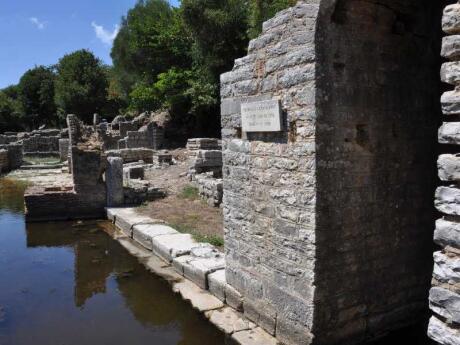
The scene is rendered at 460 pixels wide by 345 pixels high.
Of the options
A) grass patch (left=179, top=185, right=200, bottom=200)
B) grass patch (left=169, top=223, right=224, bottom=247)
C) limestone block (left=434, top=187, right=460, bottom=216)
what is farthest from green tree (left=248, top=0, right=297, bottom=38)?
limestone block (left=434, top=187, right=460, bottom=216)

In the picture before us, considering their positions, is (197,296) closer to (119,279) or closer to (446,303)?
(119,279)

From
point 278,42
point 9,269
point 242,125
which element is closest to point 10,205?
point 9,269

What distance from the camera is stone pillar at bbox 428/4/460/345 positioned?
2.47 meters

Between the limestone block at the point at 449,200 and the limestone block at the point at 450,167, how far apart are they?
0.07 metres

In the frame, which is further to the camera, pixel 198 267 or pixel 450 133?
pixel 198 267

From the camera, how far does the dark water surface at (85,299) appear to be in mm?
4891

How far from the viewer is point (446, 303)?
2.58 meters

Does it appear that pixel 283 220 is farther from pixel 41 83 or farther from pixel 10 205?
pixel 41 83

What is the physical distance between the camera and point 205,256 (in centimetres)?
660

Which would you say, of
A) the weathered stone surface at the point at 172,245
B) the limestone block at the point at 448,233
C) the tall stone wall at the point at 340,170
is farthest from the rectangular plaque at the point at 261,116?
the weathered stone surface at the point at 172,245

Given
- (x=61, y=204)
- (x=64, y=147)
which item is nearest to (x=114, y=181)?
(x=61, y=204)

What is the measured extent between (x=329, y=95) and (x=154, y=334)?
10.8 feet

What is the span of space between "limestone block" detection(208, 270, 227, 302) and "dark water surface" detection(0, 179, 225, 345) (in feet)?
1.30

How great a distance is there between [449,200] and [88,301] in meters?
4.94
